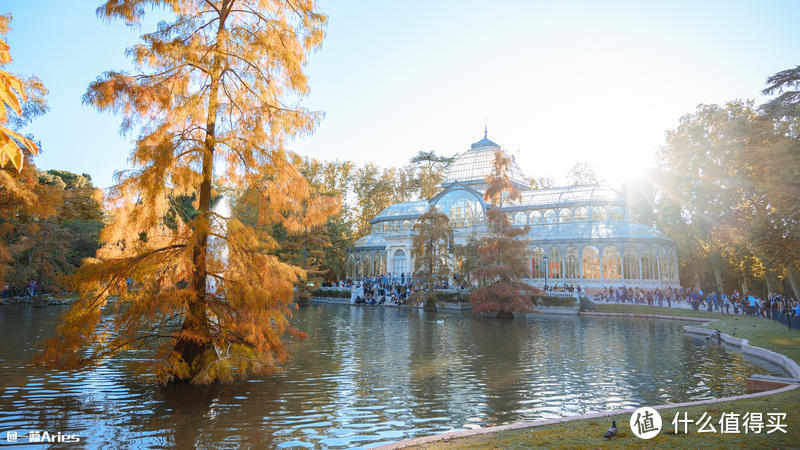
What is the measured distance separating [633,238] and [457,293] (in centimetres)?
1438

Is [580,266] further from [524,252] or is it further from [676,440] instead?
[676,440]

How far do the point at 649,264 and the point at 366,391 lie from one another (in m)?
33.7

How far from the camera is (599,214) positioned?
136 ft

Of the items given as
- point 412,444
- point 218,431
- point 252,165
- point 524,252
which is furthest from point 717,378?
point 524,252

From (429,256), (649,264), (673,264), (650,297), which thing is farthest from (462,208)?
(650,297)

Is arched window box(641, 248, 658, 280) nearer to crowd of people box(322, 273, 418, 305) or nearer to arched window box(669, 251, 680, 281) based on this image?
arched window box(669, 251, 680, 281)

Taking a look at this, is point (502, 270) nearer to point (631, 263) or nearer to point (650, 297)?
point (650, 297)

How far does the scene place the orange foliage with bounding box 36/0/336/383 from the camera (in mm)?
9586

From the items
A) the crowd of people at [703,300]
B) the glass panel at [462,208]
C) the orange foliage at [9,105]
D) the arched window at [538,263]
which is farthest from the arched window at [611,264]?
the orange foliage at [9,105]

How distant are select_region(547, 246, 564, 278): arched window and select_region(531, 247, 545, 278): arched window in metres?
0.62

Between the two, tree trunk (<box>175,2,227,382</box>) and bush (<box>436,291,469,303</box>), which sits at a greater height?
tree trunk (<box>175,2,227,382</box>)

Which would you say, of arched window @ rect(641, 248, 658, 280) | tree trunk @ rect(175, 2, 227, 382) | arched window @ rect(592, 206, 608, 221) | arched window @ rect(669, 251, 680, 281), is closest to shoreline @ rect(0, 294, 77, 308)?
tree trunk @ rect(175, 2, 227, 382)

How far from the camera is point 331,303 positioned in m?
42.6

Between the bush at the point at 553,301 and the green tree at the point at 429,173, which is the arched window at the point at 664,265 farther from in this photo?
the green tree at the point at 429,173
